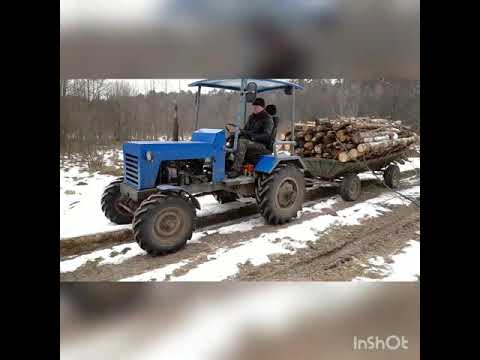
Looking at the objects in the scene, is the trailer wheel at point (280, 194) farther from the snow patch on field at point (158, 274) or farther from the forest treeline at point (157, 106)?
the snow patch on field at point (158, 274)

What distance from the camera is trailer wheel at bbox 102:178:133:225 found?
3443 mm

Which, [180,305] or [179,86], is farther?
[179,86]

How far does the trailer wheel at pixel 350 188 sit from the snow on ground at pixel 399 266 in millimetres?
2070

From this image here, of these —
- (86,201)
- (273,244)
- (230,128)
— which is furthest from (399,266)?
(86,201)

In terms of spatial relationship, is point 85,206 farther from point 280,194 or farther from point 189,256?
point 280,194

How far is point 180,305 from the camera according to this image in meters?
1.80

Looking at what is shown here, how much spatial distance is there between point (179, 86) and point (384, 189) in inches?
171

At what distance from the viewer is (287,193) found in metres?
3.80

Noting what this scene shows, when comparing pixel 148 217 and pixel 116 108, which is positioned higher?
pixel 116 108

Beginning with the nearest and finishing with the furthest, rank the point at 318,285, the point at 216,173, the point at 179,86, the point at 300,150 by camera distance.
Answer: the point at 318,285, the point at 179,86, the point at 216,173, the point at 300,150

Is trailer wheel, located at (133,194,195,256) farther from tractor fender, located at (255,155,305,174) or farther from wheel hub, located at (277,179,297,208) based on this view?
wheel hub, located at (277,179,297,208)

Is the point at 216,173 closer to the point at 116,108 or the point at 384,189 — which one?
the point at 116,108

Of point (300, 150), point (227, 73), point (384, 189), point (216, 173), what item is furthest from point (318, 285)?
point (384, 189)

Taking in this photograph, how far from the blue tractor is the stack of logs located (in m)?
1.02
